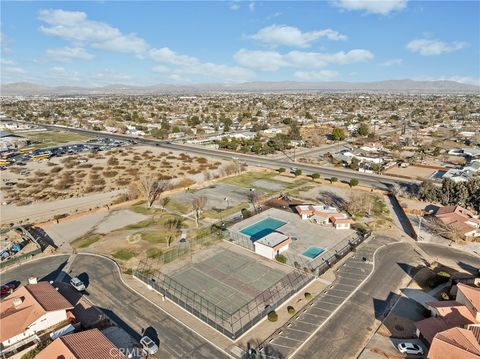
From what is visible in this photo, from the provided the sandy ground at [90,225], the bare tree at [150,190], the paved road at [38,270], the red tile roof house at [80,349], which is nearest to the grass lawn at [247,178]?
the bare tree at [150,190]

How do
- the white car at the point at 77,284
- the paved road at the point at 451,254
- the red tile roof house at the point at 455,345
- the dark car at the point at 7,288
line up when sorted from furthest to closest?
the paved road at the point at 451,254
the dark car at the point at 7,288
the white car at the point at 77,284
the red tile roof house at the point at 455,345

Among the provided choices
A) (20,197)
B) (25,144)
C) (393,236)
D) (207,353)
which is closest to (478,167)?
(393,236)

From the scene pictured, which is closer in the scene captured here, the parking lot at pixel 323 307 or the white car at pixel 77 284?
the parking lot at pixel 323 307

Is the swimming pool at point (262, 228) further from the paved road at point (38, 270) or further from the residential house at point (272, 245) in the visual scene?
the paved road at point (38, 270)

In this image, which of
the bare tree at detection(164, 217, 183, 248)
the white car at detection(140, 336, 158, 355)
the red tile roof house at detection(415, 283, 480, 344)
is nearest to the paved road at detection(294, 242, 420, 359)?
the red tile roof house at detection(415, 283, 480, 344)

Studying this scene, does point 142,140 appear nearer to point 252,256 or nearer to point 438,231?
point 252,256

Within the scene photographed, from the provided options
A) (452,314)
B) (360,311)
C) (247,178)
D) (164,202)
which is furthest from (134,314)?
(247,178)

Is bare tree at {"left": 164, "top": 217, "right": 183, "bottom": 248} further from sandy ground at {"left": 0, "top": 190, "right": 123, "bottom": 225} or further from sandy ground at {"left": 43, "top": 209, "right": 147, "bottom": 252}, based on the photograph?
sandy ground at {"left": 0, "top": 190, "right": 123, "bottom": 225}
